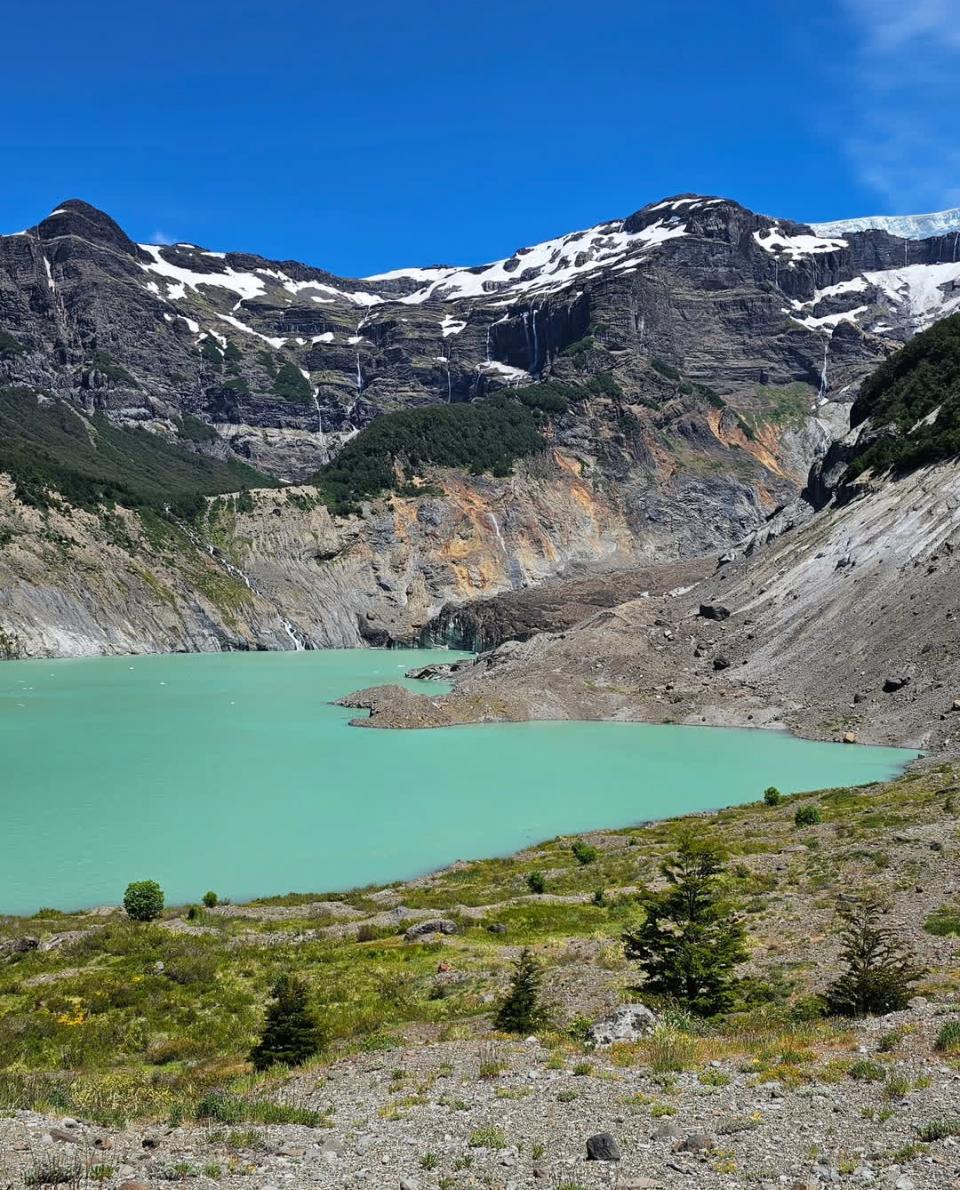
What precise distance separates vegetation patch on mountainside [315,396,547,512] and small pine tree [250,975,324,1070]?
164 metres

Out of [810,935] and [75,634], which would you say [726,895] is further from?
[75,634]

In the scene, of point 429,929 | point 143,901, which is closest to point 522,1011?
point 429,929

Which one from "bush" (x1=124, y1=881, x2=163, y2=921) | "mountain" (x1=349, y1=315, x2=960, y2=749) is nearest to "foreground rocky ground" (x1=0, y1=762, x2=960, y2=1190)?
"bush" (x1=124, y1=881, x2=163, y2=921)

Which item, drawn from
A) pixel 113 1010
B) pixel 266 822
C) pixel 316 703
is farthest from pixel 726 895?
pixel 316 703

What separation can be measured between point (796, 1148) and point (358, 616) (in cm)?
→ 15658

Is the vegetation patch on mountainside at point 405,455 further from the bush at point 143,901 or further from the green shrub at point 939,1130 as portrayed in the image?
the green shrub at point 939,1130

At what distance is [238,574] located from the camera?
160m

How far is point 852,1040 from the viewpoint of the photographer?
13.2 metres

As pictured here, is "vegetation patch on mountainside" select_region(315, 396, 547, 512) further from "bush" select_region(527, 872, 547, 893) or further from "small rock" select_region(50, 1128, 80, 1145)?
"small rock" select_region(50, 1128, 80, 1145)

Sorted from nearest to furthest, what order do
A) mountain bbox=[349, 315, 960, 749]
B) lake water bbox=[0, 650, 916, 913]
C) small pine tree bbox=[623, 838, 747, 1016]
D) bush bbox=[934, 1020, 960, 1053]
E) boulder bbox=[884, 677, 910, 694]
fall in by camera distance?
bush bbox=[934, 1020, 960, 1053]
small pine tree bbox=[623, 838, 747, 1016]
lake water bbox=[0, 650, 916, 913]
boulder bbox=[884, 677, 910, 694]
mountain bbox=[349, 315, 960, 749]

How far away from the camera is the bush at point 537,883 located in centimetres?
2981

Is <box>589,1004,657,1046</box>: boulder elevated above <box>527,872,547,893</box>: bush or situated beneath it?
situated beneath

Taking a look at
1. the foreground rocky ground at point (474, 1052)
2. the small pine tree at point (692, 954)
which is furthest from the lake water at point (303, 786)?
the small pine tree at point (692, 954)

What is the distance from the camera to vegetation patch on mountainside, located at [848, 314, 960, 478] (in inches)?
3216
